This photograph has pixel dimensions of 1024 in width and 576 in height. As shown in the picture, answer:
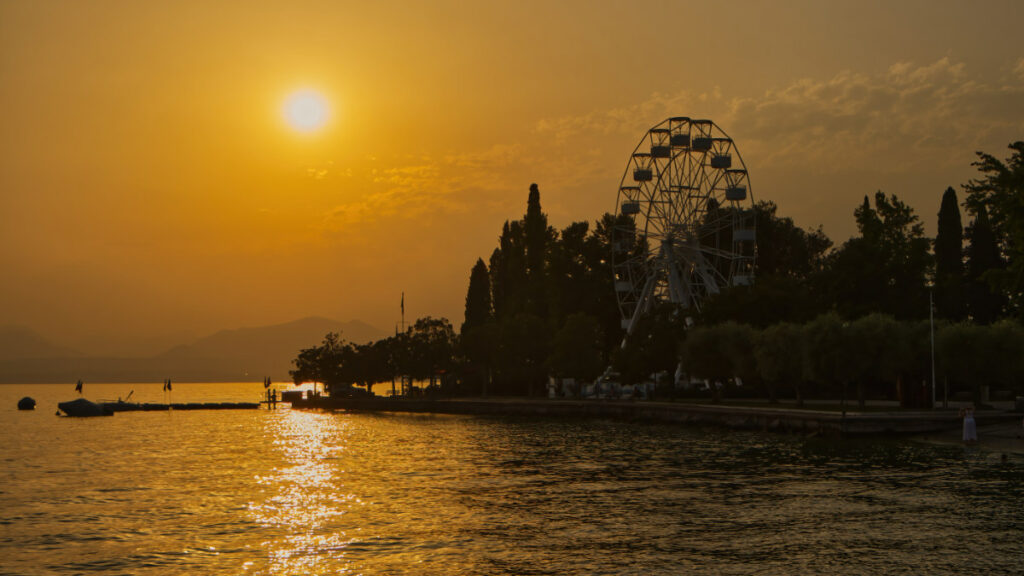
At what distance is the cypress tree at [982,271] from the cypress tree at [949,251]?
1.33 m

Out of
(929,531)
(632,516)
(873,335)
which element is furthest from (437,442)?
(929,531)

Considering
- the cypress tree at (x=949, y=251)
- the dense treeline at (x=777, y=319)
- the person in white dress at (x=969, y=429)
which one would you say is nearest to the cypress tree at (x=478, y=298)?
the dense treeline at (x=777, y=319)

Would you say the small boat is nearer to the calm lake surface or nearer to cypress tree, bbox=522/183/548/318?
cypress tree, bbox=522/183/548/318

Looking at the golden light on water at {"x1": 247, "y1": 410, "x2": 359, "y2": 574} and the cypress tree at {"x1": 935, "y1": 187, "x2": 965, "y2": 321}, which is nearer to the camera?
the golden light on water at {"x1": 247, "y1": 410, "x2": 359, "y2": 574}

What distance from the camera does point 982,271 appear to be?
10919 cm

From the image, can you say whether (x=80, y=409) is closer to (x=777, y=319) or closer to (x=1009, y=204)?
(x=777, y=319)

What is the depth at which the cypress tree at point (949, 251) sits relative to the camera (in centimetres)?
10844

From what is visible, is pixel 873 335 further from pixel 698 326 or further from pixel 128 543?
pixel 128 543

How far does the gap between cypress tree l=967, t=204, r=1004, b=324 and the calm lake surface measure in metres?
54.8

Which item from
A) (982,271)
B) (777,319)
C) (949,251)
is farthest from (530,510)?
(949,251)

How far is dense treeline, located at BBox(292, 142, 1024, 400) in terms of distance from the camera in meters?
73.0

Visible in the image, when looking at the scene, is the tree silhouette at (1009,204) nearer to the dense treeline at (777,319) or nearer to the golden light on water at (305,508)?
the dense treeline at (777,319)

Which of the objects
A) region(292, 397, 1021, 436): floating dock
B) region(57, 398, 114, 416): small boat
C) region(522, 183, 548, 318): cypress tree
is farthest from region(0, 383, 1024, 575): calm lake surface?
region(57, 398, 114, 416): small boat

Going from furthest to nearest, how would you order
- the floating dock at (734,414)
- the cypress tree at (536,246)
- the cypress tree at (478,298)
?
1. the cypress tree at (478,298)
2. the cypress tree at (536,246)
3. the floating dock at (734,414)
